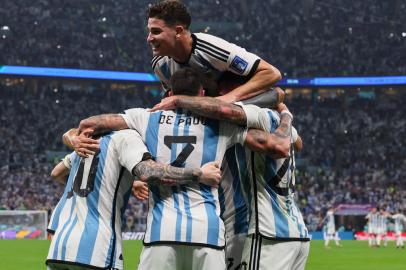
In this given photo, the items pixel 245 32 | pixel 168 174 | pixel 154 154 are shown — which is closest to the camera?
pixel 168 174

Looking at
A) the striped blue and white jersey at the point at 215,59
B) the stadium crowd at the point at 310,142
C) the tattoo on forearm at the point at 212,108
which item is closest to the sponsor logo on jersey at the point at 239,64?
the striped blue and white jersey at the point at 215,59

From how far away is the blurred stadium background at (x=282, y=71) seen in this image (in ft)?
152

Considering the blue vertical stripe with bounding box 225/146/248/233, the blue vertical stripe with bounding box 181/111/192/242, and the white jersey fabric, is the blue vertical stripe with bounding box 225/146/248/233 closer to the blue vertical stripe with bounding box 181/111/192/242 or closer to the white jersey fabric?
the blue vertical stripe with bounding box 181/111/192/242

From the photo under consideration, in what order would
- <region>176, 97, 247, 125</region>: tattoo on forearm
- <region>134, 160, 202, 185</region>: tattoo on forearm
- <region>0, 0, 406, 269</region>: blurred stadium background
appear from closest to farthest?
<region>134, 160, 202, 185</region>: tattoo on forearm
<region>176, 97, 247, 125</region>: tattoo on forearm
<region>0, 0, 406, 269</region>: blurred stadium background

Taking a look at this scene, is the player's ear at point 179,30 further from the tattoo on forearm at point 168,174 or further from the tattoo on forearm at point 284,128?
the tattoo on forearm at point 168,174

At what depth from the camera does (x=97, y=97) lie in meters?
50.9

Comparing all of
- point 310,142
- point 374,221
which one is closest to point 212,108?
point 374,221

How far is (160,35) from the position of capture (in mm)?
5191

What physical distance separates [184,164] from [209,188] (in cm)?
23

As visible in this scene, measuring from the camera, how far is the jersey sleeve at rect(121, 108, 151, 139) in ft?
16.3

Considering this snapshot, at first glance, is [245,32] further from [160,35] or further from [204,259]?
[204,259]

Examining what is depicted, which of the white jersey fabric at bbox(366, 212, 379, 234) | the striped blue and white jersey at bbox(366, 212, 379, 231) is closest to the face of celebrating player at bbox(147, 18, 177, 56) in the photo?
the white jersey fabric at bbox(366, 212, 379, 234)

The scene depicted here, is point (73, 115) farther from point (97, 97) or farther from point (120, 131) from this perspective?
point (120, 131)

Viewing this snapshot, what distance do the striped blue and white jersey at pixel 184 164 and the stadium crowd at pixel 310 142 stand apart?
34005mm
